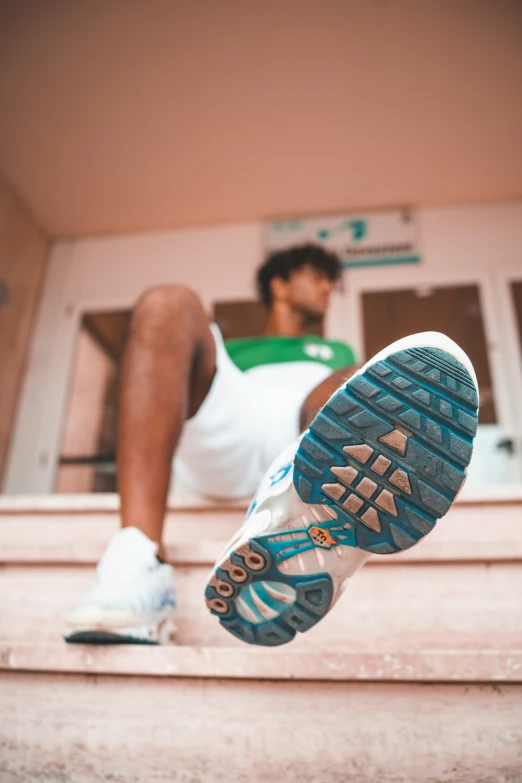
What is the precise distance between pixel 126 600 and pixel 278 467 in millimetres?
227

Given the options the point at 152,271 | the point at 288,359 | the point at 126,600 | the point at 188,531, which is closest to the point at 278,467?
the point at 126,600

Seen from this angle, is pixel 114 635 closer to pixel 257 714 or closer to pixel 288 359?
pixel 257 714

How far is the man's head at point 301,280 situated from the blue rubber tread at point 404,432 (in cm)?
125

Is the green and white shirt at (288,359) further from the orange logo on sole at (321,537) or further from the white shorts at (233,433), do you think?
the orange logo on sole at (321,537)

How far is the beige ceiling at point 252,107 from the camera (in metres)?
2.41

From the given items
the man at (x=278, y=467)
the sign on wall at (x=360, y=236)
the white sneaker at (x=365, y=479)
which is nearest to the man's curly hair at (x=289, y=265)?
the man at (x=278, y=467)

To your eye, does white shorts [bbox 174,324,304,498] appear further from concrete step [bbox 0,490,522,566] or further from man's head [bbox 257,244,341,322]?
man's head [bbox 257,244,341,322]

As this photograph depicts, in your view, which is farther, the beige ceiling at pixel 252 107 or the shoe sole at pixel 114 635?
the beige ceiling at pixel 252 107

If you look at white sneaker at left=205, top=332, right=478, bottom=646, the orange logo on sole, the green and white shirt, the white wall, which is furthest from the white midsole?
the white wall

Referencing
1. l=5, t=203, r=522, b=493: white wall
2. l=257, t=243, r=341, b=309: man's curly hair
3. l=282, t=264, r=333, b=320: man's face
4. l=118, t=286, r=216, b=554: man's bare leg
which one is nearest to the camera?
l=118, t=286, r=216, b=554: man's bare leg

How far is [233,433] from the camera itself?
95 centimetres

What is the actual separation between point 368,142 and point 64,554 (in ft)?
8.76

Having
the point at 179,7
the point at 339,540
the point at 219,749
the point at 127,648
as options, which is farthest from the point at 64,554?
the point at 179,7

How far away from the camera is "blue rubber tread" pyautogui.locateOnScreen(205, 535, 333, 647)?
52 cm
